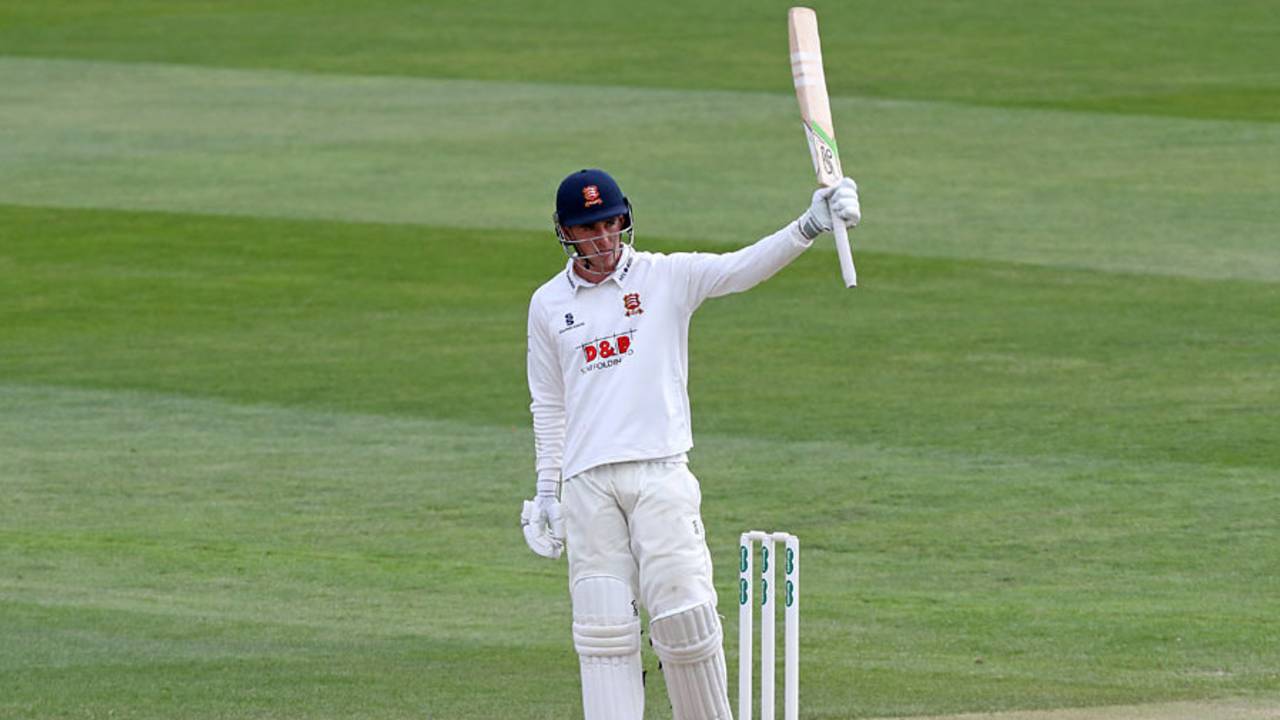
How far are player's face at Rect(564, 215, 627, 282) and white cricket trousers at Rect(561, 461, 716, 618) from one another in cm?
61

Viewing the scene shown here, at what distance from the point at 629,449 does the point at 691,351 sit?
967 cm

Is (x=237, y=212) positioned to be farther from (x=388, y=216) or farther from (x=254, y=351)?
(x=254, y=351)

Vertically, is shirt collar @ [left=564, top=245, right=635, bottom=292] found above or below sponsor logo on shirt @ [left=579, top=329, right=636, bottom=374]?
above

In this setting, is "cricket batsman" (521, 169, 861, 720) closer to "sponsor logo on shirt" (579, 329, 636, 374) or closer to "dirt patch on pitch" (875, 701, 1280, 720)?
"sponsor logo on shirt" (579, 329, 636, 374)

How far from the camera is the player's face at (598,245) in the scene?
7.49 meters

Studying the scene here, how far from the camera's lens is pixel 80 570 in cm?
1162

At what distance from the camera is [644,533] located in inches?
288

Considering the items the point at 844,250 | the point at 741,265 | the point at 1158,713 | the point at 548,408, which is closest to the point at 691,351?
the point at 1158,713

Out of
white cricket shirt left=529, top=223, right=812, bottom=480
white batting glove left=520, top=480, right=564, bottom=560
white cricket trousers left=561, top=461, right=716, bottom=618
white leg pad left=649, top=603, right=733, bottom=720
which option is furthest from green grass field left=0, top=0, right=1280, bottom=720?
white cricket shirt left=529, top=223, right=812, bottom=480

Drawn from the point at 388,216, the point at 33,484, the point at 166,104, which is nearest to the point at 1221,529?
the point at 33,484

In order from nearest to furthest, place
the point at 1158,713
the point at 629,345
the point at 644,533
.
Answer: the point at 644,533, the point at 629,345, the point at 1158,713

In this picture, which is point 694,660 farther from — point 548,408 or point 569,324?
point 569,324

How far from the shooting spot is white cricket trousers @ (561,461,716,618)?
7293 mm

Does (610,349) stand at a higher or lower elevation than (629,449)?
higher
